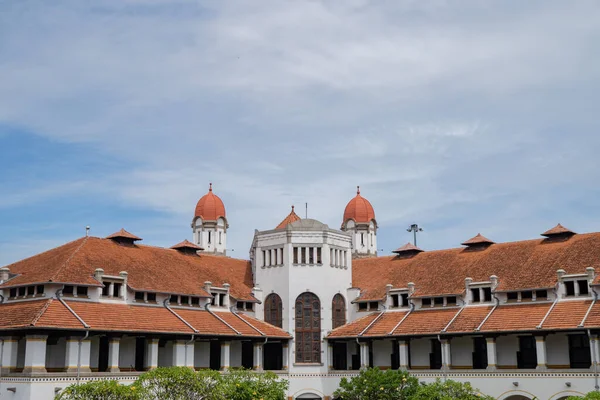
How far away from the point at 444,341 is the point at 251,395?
16329 mm

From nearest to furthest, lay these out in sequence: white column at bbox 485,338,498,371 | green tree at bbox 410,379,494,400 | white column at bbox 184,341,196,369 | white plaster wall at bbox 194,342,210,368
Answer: green tree at bbox 410,379,494,400
white column at bbox 485,338,498,371
white column at bbox 184,341,196,369
white plaster wall at bbox 194,342,210,368

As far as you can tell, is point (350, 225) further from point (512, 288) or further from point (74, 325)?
point (74, 325)

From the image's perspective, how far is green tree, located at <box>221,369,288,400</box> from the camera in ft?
136

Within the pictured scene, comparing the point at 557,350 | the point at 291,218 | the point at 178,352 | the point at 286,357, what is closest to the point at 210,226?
the point at 291,218

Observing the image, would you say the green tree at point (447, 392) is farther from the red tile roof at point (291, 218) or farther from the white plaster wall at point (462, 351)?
the red tile roof at point (291, 218)

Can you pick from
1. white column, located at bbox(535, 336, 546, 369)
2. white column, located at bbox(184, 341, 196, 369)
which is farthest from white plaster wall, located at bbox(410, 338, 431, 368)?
white column, located at bbox(184, 341, 196, 369)

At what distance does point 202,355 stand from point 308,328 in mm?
9264

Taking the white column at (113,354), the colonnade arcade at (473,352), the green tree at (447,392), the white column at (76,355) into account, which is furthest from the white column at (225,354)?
the green tree at (447,392)

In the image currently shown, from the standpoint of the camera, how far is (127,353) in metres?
49.1

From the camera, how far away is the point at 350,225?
85.9 m

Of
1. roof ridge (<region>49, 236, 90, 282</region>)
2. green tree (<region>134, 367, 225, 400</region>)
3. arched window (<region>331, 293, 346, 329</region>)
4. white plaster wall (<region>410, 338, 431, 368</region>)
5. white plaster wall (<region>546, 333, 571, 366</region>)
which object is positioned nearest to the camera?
green tree (<region>134, 367, 225, 400</region>)

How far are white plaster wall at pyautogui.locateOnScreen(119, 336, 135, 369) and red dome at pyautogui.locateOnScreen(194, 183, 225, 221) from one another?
3627cm

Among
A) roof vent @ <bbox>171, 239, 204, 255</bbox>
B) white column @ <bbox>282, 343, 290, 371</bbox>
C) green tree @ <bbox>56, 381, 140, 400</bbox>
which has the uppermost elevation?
roof vent @ <bbox>171, 239, 204, 255</bbox>

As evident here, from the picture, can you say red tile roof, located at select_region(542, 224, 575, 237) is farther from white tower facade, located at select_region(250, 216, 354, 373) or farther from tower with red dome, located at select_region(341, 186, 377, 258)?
tower with red dome, located at select_region(341, 186, 377, 258)
